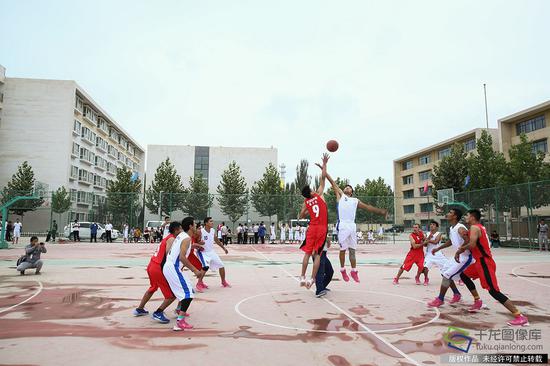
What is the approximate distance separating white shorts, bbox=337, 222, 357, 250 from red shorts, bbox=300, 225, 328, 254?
0.85 metres

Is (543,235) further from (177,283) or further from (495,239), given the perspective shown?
(177,283)

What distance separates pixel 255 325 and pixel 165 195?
27.0m

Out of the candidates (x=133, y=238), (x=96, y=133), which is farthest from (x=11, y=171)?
(x=133, y=238)

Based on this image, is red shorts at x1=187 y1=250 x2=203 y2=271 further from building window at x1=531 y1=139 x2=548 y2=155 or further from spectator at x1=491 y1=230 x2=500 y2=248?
building window at x1=531 y1=139 x2=548 y2=155

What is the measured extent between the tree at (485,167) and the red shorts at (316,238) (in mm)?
28089

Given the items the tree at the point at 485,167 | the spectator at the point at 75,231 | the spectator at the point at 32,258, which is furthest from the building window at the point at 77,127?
the tree at the point at 485,167

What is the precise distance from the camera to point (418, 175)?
6419cm

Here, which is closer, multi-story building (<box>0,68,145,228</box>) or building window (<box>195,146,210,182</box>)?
multi-story building (<box>0,68,145,228</box>)

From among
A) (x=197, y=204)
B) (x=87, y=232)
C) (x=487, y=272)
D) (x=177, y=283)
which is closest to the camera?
(x=177, y=283)

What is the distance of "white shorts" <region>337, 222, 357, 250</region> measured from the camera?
795cm

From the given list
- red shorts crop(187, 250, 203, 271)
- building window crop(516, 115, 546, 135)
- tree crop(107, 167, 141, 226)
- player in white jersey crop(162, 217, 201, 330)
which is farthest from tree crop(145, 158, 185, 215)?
building window crop(516, 115, 546, 135)

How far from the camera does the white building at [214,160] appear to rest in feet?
170

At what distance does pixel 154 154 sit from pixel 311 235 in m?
46.7

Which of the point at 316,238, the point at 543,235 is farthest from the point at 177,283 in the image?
the point at 543,235
